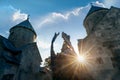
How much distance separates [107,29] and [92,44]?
2.40 m

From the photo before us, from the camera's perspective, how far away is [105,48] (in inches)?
580

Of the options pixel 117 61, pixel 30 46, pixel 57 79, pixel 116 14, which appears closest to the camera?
pixel 57 79

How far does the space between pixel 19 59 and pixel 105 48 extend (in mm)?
11671

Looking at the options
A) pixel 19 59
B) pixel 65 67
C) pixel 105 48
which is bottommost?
pixel 65 67

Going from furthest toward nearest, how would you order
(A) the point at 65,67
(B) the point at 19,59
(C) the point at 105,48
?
1. (B) the point at 19,59
2. (C) the point at 105,48
3. (A) the point at 65,67

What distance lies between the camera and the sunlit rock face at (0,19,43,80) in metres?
17.4

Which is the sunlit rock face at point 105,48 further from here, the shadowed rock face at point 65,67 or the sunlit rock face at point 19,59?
the sunlit rock face at point 19,59

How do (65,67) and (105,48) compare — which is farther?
(105,48)

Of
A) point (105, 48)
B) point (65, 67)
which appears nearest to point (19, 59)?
point (105, 48)

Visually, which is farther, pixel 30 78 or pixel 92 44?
pixel 30 78

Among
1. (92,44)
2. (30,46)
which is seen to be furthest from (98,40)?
(30,46)

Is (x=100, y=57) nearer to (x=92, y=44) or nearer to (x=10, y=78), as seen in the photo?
(x=92, y=44)

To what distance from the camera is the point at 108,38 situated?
49.5ft

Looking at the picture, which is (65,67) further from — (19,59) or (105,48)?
(19,59)
